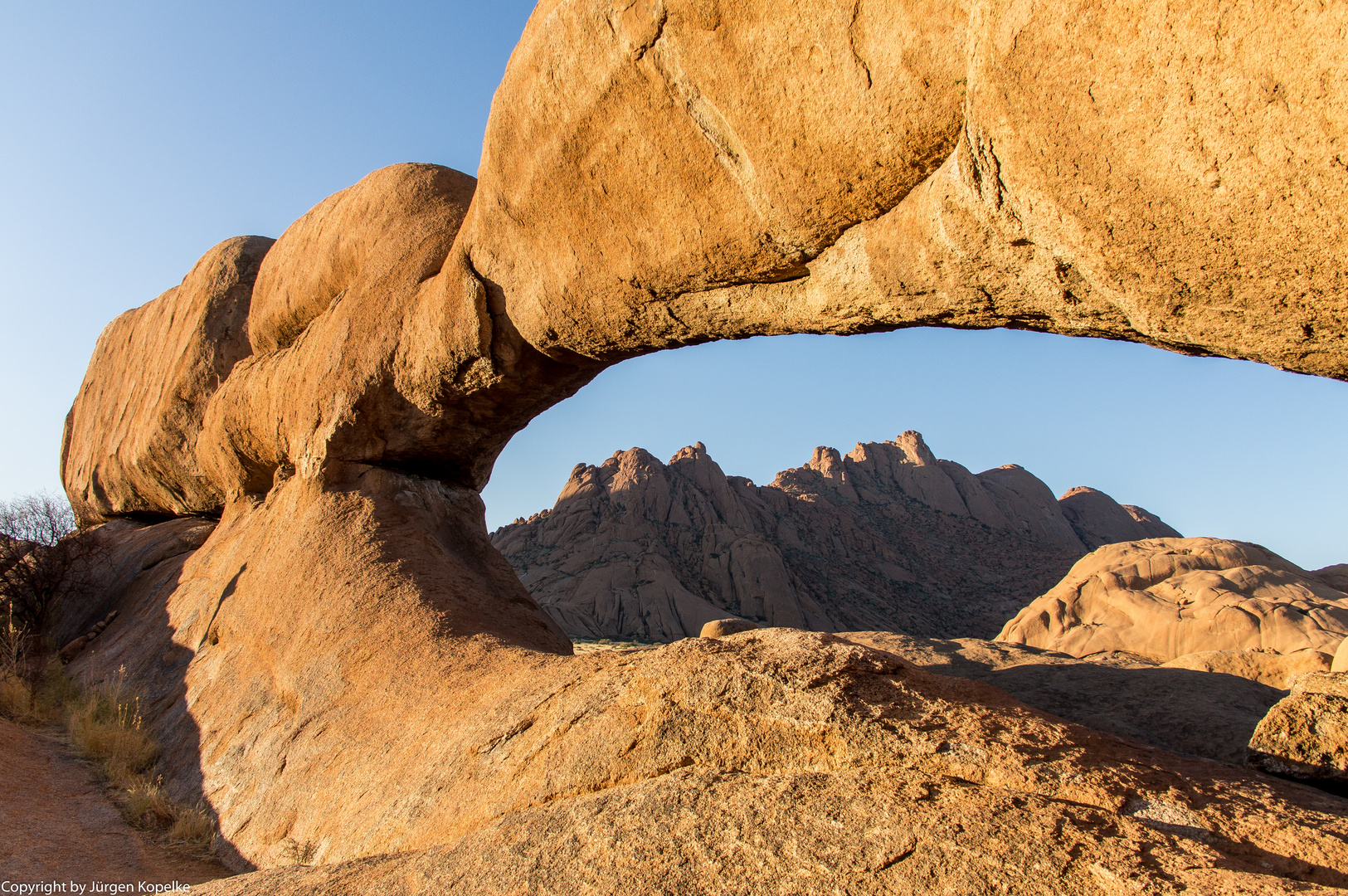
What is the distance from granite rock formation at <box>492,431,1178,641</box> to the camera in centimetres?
2397

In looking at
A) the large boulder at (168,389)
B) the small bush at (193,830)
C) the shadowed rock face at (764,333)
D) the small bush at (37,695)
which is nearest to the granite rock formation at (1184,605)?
the shadowed rock face at (764,333)

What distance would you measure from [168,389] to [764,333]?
9.08m

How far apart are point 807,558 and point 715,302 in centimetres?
2597

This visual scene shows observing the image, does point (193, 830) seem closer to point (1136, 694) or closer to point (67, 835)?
point (67, 835)

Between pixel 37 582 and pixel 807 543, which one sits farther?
pixel 807 543

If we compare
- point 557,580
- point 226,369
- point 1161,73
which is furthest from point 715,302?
point 557,580

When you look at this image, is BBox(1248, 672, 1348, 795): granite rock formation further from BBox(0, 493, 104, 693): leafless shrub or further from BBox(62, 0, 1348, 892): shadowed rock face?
BBox(0, 493, 104, 693): leafless shrub

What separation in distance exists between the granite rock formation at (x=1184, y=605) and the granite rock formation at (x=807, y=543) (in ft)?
37.7

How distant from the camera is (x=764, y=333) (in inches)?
169

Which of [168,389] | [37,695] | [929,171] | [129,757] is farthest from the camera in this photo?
[168,389]

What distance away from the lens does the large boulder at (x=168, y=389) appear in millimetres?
9562

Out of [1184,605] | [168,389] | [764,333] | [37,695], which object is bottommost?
[37,695]

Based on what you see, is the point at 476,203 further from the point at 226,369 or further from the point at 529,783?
the point at 226,369

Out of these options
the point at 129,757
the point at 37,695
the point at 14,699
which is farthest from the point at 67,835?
the point at 37,695
